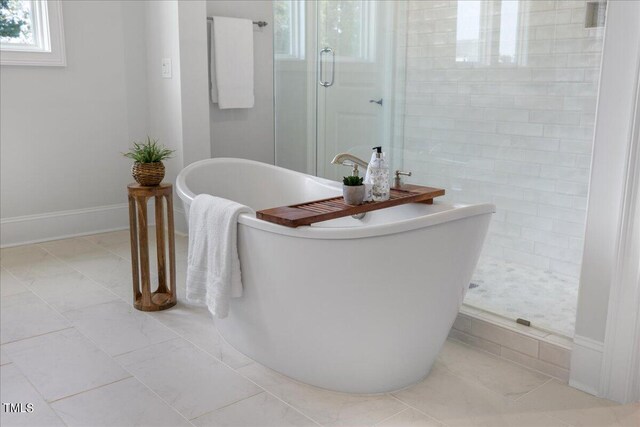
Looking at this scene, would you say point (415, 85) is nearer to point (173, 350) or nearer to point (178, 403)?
point (173, 350)

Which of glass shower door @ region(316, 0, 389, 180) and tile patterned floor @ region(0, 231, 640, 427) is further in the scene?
glass shower door @ region(316, 0, 389, 180)

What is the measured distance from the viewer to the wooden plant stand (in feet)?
9.50

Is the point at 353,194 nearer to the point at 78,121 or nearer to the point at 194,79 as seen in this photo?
the point at 194,79

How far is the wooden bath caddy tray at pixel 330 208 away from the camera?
2152 millimetres

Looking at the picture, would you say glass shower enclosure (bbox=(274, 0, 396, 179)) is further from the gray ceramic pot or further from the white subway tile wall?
the gray ceramic pot

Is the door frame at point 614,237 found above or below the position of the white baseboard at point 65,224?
above

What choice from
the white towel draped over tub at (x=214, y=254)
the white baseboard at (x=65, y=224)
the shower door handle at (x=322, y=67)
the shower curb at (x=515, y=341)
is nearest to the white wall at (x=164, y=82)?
the white baseboard at (x=65, y=224)

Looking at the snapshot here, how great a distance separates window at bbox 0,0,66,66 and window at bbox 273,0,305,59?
54.4 inches

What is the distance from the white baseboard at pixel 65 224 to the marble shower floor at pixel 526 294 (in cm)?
217

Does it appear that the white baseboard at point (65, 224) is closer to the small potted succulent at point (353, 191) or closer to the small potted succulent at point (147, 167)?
the small potted succulent at point (147, 167)

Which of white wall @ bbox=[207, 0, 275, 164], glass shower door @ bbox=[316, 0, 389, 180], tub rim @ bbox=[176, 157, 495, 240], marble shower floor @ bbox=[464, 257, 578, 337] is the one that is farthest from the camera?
white wall @ bbox=[207, 0, 275, 164]

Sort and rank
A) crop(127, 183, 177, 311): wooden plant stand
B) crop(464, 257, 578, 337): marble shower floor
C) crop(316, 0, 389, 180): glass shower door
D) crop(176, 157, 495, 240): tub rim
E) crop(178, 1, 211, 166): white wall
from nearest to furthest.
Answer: crop(176, 157, 495, 240): tub rim, crop(464, 257, 578, 337): marble shower floor, crop(127, 183, 177, 311): wooden plant stand, crop(316, 0, 389, 180): glass shower door, crop(178, 1, 211, 166): white wall

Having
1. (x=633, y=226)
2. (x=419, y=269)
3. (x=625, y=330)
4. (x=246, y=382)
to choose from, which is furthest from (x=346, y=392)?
(x=633, y=226)

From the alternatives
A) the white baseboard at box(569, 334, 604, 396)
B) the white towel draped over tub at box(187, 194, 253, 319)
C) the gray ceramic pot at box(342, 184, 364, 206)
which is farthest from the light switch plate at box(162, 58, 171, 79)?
the white baseboard at box(569, 334, 604, 396)
